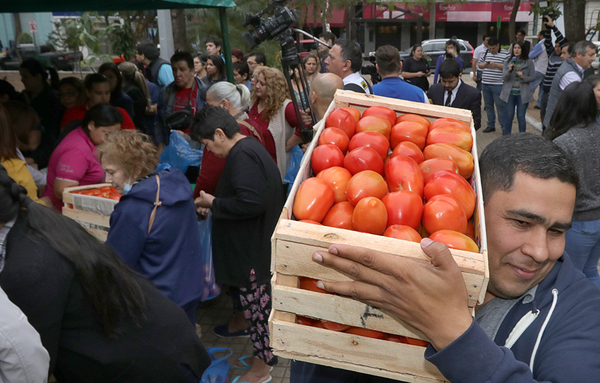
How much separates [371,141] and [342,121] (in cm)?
16

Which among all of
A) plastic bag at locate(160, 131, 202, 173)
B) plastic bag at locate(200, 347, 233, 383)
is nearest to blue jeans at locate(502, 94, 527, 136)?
plastic bag at locate(160, 131, 202, 173)

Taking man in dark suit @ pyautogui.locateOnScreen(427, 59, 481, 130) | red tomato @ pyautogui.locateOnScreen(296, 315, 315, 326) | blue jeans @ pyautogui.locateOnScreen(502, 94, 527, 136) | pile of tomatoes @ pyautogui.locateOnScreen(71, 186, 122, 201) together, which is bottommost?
blue jeans @ pyautogui.locateOnScreen(502, 94, 527, 136)

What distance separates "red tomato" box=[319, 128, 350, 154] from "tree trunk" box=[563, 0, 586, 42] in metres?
9.98

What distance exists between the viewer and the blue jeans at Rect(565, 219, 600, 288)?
347 cm

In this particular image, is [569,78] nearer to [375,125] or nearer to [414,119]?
[414,119]

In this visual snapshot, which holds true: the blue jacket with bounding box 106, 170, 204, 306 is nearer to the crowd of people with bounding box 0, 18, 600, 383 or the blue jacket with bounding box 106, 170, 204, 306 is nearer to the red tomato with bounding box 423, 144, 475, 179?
the crowd of people with bounding box 0, 18, 600, 383

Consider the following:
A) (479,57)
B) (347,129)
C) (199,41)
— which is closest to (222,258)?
(347,129)

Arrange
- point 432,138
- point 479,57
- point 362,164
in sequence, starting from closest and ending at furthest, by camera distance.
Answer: point 362,164
point 432,138
point 479,57

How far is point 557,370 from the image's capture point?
1133 mm

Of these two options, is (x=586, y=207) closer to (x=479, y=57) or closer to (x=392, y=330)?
(x=392, y=330)

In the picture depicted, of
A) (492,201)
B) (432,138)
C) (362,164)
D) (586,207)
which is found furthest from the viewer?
(586,207)

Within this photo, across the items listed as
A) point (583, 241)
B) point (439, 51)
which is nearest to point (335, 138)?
point (583, 241)

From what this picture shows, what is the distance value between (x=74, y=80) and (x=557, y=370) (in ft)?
18.7

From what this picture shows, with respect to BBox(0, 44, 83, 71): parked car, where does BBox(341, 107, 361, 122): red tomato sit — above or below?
below
